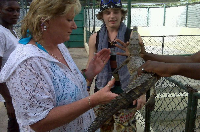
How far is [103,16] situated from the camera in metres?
2.24

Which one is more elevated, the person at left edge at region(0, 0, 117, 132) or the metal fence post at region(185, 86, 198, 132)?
the person at left edge at region(0, 0, 117, 132)

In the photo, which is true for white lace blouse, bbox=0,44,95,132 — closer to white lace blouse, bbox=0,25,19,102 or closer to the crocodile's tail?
the crocodile's tail

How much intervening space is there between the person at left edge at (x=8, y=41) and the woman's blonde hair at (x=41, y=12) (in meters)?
0.95

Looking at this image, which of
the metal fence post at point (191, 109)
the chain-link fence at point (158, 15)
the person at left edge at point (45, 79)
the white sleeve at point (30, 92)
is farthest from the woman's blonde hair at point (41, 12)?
the chain-link fence at point (158, 15)

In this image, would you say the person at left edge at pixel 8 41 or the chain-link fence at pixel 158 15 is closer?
the person at left edge at pixel 8 41

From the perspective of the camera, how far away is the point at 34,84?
108 centimetres

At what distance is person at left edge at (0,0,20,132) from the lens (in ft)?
6.64

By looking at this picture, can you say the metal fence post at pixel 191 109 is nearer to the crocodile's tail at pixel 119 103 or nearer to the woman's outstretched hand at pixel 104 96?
the crocodile's tail at pixel 119 103

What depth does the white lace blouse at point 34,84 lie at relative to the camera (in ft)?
3.52

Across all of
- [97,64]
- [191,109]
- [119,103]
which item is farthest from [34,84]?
[191,109]

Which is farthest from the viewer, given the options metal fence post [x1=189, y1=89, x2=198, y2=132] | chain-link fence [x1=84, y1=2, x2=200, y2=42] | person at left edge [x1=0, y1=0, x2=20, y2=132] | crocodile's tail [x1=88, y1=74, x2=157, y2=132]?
chain-link fence [x1=84, y1=2, x2=200, y2=42]

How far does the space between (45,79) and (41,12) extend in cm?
39

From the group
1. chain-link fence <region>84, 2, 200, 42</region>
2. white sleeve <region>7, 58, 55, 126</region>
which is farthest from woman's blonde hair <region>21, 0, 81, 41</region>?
chain-link fence <region>84, 2, 200, 42</region>

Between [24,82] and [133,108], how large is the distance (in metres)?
1.35
